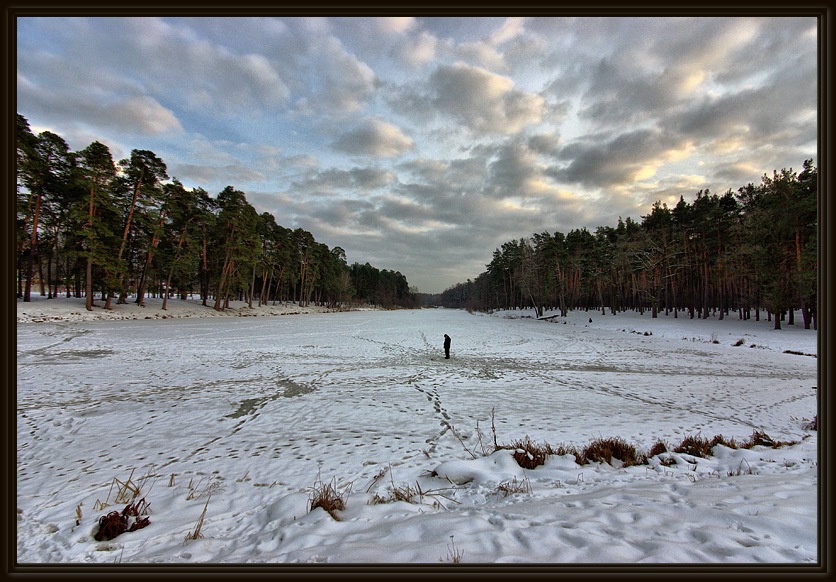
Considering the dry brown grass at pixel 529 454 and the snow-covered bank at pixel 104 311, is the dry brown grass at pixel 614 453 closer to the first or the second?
the dry brown grass at pixel 529 454

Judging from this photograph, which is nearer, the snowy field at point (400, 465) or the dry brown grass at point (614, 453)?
the snowy field at point (400, 465)

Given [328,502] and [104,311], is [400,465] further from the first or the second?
[104,311]

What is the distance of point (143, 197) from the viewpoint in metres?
36.4

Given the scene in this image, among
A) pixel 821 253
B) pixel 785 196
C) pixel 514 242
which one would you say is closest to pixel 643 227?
pixel 785 196

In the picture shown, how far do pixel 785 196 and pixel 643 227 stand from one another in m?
23.0

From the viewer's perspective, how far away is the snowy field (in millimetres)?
2777

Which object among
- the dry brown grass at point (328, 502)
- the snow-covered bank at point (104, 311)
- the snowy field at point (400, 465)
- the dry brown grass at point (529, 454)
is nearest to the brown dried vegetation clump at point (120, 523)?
the snowy field at point (400, 465)

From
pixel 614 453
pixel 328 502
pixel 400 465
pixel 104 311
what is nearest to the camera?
pixel 328 502

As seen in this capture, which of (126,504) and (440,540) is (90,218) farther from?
(440,540)

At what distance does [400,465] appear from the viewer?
5.33 m

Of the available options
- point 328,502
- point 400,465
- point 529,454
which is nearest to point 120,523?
point 328,502

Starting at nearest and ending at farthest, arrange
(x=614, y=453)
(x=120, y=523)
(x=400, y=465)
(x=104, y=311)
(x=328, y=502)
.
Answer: (x=120, y=523)
(x=328, y=502)
(x=400, y=465)
(x=614, y=453)
(x=104, y=311)

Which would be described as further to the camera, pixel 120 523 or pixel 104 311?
pixel 104 311

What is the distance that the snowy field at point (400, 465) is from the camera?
2777 millimetres
